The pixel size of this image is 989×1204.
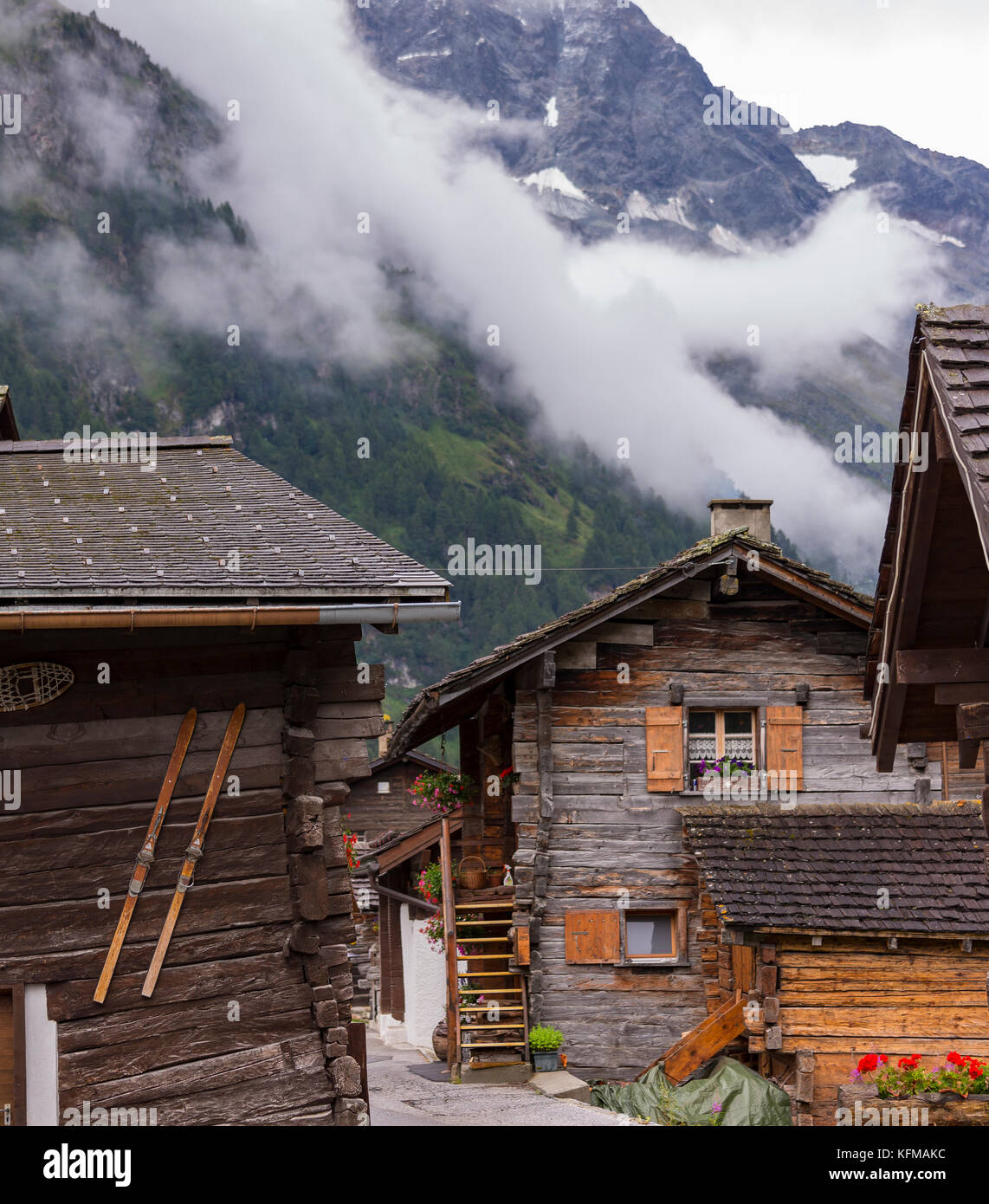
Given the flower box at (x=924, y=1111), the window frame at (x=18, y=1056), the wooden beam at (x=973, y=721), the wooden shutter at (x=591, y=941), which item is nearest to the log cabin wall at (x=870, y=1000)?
the wooden shutter at (x=591, y=941)

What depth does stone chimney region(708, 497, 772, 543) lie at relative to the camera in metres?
20.2

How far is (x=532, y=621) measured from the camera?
103 metres

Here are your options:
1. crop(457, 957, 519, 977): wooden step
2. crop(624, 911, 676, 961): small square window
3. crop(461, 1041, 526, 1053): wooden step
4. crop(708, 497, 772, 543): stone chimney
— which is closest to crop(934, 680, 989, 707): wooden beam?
crop(624, 911, 676, 961): small square window

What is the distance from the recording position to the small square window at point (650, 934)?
17531 millimetres

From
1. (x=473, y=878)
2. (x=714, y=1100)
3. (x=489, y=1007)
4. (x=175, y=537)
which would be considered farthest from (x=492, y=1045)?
(x=175, y=537)

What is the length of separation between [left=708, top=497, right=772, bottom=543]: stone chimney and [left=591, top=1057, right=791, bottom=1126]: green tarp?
7.87 metres

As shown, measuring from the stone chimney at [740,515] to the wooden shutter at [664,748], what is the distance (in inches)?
144

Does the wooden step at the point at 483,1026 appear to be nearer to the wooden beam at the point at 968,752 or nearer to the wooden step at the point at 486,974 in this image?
the wooden step at the point at 486,974

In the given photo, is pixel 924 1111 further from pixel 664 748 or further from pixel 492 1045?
pixel 492 1045

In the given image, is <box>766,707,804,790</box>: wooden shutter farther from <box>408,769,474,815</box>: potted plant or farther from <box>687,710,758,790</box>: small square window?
<box>408,769,474,815</box>: potted plant

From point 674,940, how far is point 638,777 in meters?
2.14
